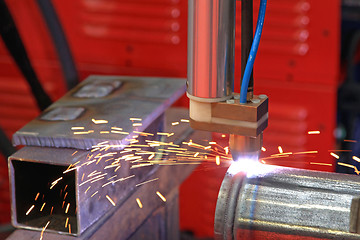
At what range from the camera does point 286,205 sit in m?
1.17

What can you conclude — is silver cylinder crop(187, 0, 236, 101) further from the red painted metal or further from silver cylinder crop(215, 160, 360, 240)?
the red painted metal

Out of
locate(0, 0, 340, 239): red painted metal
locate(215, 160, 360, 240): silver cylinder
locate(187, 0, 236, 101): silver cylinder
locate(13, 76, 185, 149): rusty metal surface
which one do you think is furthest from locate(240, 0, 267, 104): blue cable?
locate(0, 0, 340, 239): red painted metal

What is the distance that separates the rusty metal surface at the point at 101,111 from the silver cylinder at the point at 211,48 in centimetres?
29

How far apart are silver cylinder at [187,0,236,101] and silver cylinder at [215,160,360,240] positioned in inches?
7.8

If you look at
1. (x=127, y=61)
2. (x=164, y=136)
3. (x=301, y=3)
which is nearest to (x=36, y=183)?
(x=164, y=136)

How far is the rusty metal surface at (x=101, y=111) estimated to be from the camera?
1.34 meters

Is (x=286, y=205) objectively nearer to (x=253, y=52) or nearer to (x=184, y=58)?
(x=253, y=52)

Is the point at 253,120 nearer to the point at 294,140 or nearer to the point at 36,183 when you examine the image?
the point at 36,183

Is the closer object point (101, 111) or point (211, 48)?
point (211, 48)

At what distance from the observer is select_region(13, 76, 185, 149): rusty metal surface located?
134cm

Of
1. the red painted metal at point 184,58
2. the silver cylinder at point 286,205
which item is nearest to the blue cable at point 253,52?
the silver cylinder at point 286,205

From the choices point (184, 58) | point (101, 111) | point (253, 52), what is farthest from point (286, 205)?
point (184, 58)

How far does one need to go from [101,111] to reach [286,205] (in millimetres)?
578

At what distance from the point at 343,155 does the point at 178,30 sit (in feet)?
3.65
